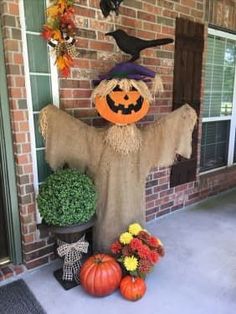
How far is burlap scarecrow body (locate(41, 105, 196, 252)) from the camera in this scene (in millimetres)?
1974

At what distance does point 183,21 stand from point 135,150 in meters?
1.52

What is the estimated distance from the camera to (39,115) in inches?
75.1

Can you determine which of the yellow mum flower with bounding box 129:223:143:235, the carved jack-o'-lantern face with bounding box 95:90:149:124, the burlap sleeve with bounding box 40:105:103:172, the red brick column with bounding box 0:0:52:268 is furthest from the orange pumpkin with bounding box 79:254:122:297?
the carved jack-o'-lantern face with bounding box 95:90:149:124

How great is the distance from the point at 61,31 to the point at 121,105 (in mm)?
626

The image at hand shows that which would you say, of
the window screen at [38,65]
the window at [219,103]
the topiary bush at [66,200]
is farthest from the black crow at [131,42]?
the window at [219,103]

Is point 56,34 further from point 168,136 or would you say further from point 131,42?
point 168,136

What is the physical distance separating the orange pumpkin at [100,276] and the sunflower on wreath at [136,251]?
0.08 meters

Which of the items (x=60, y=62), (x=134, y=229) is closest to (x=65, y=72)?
(x=60, y=62)

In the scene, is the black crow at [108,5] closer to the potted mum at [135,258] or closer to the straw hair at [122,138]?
the straw hair at [122,138]

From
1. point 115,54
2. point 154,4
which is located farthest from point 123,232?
point 154,4

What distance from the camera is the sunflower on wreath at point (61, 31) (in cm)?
184

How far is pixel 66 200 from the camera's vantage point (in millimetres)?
1711

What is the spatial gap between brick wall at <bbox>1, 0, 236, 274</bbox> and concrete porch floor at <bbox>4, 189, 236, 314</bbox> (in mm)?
311

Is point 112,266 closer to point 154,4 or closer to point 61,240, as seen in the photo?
point 61,240
